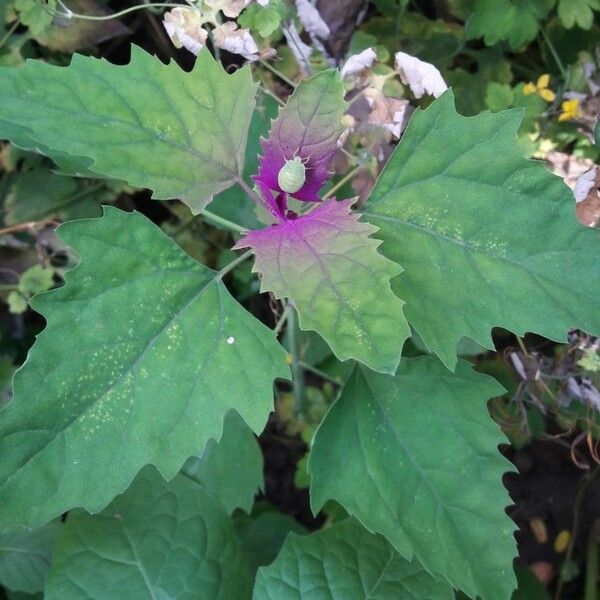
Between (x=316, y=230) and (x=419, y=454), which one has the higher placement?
(x=316, y=230)

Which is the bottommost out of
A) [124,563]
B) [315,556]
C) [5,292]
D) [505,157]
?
[5,292]

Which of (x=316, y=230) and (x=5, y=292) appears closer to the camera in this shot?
(x=316, y=230)

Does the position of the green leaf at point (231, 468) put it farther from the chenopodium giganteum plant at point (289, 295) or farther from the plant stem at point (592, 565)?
the plant stem at point (592, 565)

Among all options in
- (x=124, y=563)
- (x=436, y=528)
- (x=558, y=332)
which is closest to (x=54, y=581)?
(x=124, y=563)

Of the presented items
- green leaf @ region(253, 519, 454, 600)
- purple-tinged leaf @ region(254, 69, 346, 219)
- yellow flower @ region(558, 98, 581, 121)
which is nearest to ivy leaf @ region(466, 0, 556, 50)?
yellow flower @ region(558, 98, 581, 121)

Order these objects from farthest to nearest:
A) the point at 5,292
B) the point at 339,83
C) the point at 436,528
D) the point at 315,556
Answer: the point at 5,292, the point at 315,556, the point at 436,528, the point at 339,83

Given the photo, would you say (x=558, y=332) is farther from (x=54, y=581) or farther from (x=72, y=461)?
(x=54, y=581)

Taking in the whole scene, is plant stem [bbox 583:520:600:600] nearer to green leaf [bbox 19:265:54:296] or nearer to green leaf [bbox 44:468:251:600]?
green leaf [bbox 44:468:251:600]
